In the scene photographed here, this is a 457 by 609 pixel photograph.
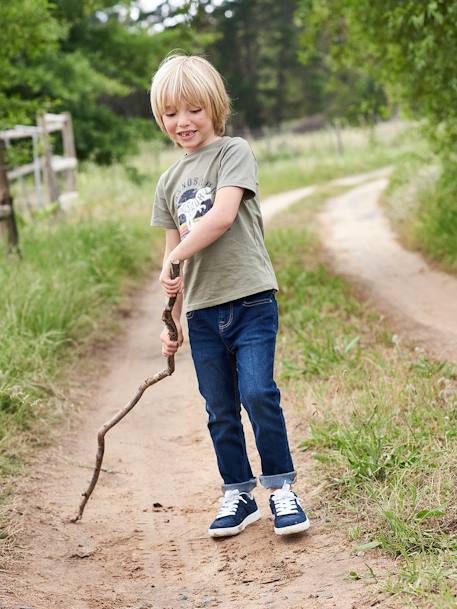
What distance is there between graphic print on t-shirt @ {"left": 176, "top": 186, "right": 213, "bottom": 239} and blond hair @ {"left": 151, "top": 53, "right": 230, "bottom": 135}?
29 centimetres

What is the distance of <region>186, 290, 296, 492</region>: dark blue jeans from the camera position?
3.49 m

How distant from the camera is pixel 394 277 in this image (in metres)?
9.34

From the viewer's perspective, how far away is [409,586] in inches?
108

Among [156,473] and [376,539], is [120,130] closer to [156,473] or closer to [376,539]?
[156,473]

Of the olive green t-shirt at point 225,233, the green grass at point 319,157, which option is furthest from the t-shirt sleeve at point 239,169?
the green grass at point 319,157

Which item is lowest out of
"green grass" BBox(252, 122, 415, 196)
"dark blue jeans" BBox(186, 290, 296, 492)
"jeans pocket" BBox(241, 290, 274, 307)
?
"green grass" BBox(252, 122, 415, 196)

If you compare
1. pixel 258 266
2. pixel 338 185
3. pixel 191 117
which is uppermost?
pixel 191 117

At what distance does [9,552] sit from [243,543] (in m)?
0.91

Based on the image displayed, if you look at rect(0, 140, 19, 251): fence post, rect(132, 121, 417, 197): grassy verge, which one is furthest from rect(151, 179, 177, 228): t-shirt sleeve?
rect(132, 121, 417, 197): grassy verge

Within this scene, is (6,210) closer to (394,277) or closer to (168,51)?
(394,277)

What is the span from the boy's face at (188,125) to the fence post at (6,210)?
15.6ft

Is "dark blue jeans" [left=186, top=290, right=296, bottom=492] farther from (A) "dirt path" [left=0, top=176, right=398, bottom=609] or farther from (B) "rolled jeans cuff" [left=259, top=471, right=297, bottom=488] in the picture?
(A) "dirt path" [left=0, top=176, right=398, bottom=609]

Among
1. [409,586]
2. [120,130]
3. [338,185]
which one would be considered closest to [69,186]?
[120,130]

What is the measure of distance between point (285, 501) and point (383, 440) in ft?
1.82
